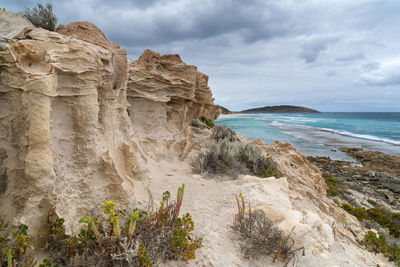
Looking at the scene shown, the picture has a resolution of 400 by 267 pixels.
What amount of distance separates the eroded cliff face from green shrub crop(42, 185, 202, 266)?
0.41 metres

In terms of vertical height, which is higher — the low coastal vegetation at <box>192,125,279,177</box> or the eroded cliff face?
the eroded cliff face

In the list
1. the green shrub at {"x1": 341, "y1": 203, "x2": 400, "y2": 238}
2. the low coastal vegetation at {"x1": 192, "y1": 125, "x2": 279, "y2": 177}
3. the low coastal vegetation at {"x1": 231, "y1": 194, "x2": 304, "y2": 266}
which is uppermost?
the low coastal vegetation at {"x1": 192, "y1": 125, "x2": 279, "y2": 177}

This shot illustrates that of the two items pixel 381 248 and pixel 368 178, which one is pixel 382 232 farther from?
pixel 368 178

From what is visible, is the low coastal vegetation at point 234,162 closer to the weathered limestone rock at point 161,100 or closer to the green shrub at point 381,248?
the weathered limestone rock at point 161,100

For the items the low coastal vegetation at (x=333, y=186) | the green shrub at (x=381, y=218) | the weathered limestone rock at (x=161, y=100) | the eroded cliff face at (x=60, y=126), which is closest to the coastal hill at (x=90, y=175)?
the eroded cliff face at (x=60, y=126)

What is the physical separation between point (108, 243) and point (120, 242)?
26 centimetres

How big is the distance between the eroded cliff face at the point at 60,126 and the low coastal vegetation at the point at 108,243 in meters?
0.24

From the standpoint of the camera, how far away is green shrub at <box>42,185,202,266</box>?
2178 mm

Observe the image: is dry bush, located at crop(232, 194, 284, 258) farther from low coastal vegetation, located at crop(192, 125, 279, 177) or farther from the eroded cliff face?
low coastal vegetation, located at crop(192, 125, 279, 177)

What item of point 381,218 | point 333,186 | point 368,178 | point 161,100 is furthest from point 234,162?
point 368,178

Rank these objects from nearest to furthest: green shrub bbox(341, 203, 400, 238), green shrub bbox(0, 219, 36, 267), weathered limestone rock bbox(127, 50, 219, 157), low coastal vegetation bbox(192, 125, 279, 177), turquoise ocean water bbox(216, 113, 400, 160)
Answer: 1. green shrub bbox(0, 219, 36, 267)
2. low coastal vegetation bbox(192, 125, 279, 177)
3. weathered limestone rock bbox(127, 50, 219, 157)
4. green shrub bbox(341, 203, 400, 238)
5. turquoise ocean water bbox(216, 113, 400, 160)

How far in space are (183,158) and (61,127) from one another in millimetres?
4264

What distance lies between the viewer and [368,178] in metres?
13.7

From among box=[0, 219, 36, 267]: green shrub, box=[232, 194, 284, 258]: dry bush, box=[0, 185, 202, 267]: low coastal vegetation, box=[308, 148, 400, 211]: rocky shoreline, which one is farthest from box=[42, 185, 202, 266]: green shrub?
box=[308, 148, 400, 211]: rocky shoreline
